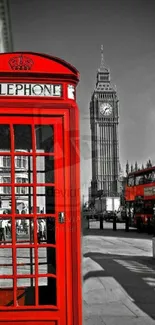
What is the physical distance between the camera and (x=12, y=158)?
12.5 feet

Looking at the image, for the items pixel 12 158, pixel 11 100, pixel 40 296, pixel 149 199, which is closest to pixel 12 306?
pixel 40 296

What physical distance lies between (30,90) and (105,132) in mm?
120324

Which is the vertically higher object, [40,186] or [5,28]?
[5,28]

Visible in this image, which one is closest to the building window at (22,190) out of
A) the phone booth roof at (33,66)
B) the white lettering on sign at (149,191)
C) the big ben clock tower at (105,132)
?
the phone booth roof at (33,66)

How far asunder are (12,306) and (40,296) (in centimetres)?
24

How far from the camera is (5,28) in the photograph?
2900 centimetres

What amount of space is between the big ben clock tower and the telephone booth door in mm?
112185

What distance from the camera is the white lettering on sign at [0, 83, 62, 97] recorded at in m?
3.86

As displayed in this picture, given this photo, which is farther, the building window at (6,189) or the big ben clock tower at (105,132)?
the big ben clock tower at (105,132)

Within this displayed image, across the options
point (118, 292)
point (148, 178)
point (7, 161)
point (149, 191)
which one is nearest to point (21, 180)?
point (7, 161)

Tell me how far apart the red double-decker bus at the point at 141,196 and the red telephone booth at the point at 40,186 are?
68.7ft

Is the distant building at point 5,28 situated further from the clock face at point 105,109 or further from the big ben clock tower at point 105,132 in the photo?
the clock face at point 105,109

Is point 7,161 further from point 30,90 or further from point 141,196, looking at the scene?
point 141,196

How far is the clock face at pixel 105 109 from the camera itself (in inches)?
4835
